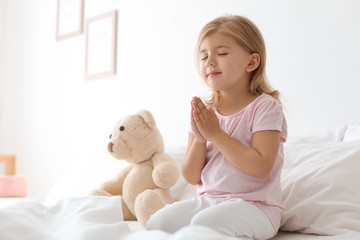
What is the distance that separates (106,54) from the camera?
2.58 m

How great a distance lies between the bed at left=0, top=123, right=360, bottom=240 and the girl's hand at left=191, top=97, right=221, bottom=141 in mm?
264

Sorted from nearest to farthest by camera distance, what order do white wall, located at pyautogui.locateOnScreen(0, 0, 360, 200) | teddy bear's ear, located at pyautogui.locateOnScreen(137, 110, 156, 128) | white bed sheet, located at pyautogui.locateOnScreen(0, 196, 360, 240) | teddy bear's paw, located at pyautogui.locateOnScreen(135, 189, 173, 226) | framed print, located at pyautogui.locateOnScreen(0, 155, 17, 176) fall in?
1. white bed sheet, located at pyautogui.locateOnScreen(0, 196, 360, 240)
2. teddy bear's paw, located at pyautogui.locateOnScreen(135, 189, 173, 226)
3. teddy bear's ear, located at pyautogui.locateOnScreen(137, 110, 156, 128)
4. white wall, located at pyautogui.locateOnScreen(0, 0, 360, 200)
5. framed print, located at pyautogui.locateOnScreen(0, 155, 17, 176)

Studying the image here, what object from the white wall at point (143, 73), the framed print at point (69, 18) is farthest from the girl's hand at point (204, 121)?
the framed print at point (69, 18)

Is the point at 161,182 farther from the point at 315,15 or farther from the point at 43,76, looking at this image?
the point at 43,76

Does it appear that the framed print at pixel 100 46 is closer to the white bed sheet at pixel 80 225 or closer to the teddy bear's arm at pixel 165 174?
the teddy bear's arm at pixel 165 174

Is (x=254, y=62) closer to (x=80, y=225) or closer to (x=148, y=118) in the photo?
(x=148, y=118)

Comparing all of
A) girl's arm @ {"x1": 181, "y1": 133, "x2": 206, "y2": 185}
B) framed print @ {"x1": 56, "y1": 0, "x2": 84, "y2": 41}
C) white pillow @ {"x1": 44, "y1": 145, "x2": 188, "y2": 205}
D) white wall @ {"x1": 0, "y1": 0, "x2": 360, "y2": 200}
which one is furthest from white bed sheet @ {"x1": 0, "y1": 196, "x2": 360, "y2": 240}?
framed print @ {"x1": 56, "y1": 0, "x2": 84, "y2": 41}

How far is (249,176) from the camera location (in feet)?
3.48

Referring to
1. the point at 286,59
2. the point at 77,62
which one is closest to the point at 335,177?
the point at 286,59

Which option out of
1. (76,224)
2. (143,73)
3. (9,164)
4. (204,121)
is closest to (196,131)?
(204,121)

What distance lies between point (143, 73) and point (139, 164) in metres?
0.98

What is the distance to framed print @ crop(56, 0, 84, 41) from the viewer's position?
9.08 feet

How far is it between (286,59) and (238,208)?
968 millimetres

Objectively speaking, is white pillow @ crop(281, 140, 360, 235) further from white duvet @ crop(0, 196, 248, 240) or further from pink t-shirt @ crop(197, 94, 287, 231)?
white duvet @ crop(0, 196, 248, 240)
